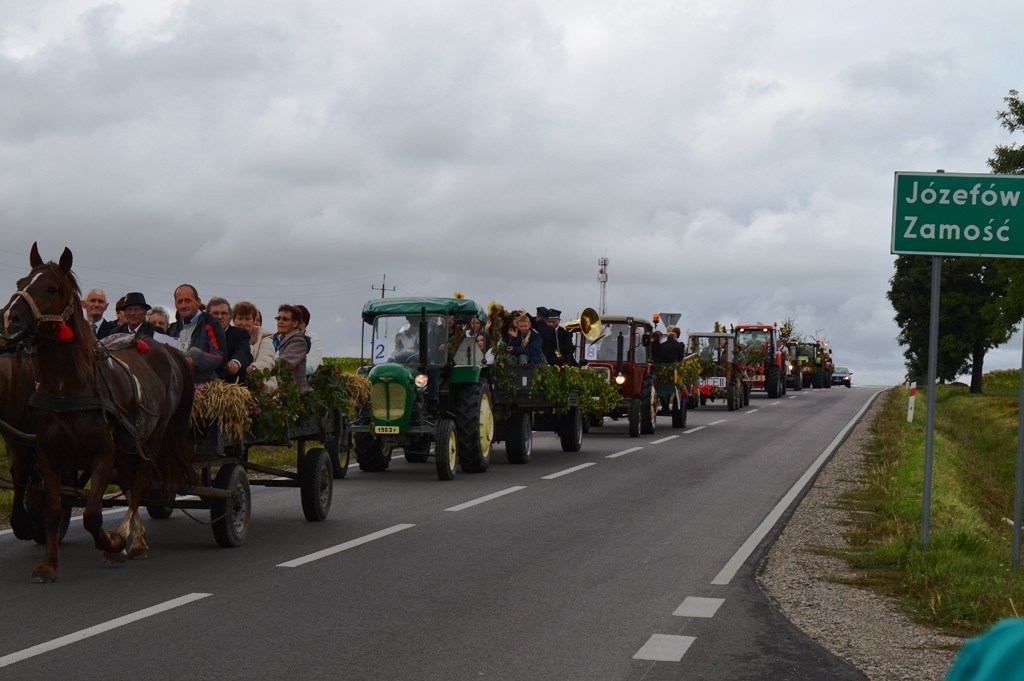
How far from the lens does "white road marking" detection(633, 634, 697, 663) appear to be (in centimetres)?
686

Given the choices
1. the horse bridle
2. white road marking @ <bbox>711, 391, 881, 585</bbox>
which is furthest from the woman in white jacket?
white road marking @ <bbox>711, 391, 881, 585</bbox>

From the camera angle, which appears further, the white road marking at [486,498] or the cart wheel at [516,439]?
the cart wheel at [516,439]

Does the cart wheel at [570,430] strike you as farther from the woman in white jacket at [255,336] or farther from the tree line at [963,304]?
the tree line at [963,304]

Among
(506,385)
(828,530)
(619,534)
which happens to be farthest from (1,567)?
(506,385)

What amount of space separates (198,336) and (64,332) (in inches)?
91.7

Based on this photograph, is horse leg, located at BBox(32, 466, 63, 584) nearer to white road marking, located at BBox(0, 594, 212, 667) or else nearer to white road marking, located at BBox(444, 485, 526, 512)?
white road marking, located at BBox(0, 594, 212, 667)

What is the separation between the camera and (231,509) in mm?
10688

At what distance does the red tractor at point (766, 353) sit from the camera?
170 feet

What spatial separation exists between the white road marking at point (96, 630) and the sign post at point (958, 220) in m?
6.12

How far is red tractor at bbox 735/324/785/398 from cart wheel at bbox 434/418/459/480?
35.0 m

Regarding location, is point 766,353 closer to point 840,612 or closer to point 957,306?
point 957,306

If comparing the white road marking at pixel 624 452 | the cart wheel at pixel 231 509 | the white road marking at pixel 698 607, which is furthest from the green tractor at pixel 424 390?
the white road marking at pixel 698 607

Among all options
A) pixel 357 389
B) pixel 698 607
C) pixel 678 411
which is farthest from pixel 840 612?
pixel 678 411

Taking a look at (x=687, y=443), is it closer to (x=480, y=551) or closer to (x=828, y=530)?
(x=828, y=530)
